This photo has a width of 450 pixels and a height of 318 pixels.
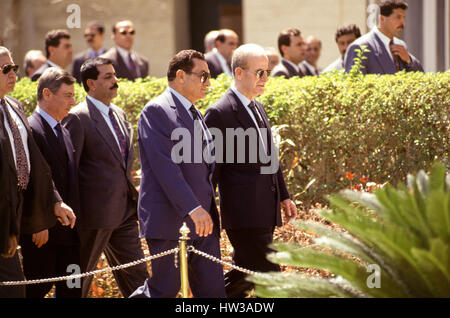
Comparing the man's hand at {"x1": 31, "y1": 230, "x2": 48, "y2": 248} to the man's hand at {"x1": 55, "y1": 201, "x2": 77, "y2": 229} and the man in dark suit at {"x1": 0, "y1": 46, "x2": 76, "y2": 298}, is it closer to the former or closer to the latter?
the man in dark suit at {"x1": 0, "y1": 46, "x2": 76, "y2": 298}

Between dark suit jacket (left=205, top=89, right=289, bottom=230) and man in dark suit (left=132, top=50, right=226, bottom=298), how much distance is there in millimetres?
277

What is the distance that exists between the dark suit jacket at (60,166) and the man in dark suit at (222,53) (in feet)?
17.1

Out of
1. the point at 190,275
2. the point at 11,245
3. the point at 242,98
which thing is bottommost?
the point at 190,275

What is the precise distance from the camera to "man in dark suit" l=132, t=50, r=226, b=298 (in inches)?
227

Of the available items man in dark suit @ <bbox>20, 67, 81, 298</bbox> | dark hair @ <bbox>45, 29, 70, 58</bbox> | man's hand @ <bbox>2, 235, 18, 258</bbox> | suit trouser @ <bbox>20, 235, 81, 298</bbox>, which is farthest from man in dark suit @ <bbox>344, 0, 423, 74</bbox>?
man's hand @ <bbox>2, 235, 18, 258</bbox>

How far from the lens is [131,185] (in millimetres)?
7012

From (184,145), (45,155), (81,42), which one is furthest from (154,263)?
(81,42)

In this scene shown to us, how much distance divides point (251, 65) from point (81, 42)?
36.4 ft

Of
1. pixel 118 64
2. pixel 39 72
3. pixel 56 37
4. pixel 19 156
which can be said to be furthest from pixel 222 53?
pixel 19 156

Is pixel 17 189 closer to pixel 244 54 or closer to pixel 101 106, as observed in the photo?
pixel 101 106

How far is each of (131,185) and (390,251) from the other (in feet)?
9.60

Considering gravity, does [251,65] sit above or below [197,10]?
below
